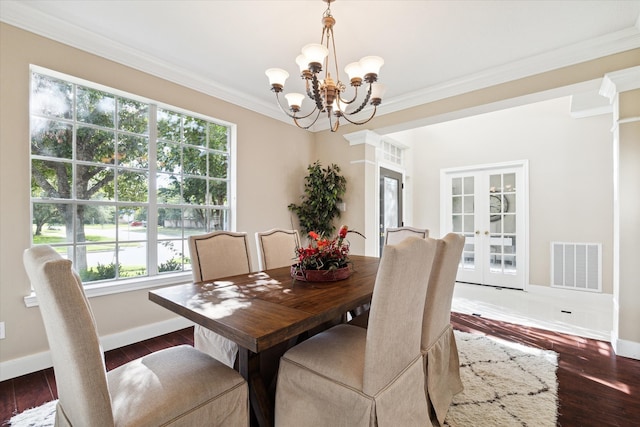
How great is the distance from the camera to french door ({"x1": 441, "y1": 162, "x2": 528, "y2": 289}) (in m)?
4.61

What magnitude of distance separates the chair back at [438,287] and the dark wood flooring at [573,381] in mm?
880

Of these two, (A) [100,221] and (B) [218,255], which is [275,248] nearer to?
(B) [218,255]

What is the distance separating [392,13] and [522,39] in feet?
4.07

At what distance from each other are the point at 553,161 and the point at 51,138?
6.06 metres

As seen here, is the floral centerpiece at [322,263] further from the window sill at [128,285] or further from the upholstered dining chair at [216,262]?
the window sill at [128,285]

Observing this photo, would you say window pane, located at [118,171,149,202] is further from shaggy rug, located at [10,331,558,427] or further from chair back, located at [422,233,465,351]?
chair back, located at [422,233,465,351]

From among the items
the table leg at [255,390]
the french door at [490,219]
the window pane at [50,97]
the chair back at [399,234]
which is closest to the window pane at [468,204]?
the french door at [490,219]

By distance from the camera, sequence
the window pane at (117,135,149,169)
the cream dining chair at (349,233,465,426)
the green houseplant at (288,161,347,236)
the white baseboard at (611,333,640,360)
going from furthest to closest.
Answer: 1. the green houseplant at (288,161,347,236)
2. the window pane at (117,135,149,169)
3. the white baseboard at (611,333,640,360)
4. the cream dining chair at (349,233,465,426)

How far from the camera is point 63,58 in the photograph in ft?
7.59

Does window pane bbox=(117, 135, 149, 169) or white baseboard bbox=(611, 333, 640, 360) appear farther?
window pane bbox=(117, 135, 149, 169)

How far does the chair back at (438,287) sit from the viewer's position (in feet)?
5.14

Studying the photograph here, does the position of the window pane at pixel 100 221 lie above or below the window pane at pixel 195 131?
below

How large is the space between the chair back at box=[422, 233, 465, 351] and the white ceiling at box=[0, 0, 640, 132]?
175cm

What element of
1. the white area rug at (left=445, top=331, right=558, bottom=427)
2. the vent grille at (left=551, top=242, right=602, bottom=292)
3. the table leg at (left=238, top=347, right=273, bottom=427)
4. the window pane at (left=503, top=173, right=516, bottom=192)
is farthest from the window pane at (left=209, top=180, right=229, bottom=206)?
the vent grille at (left=551, top=242, right=602, bottom=292)
